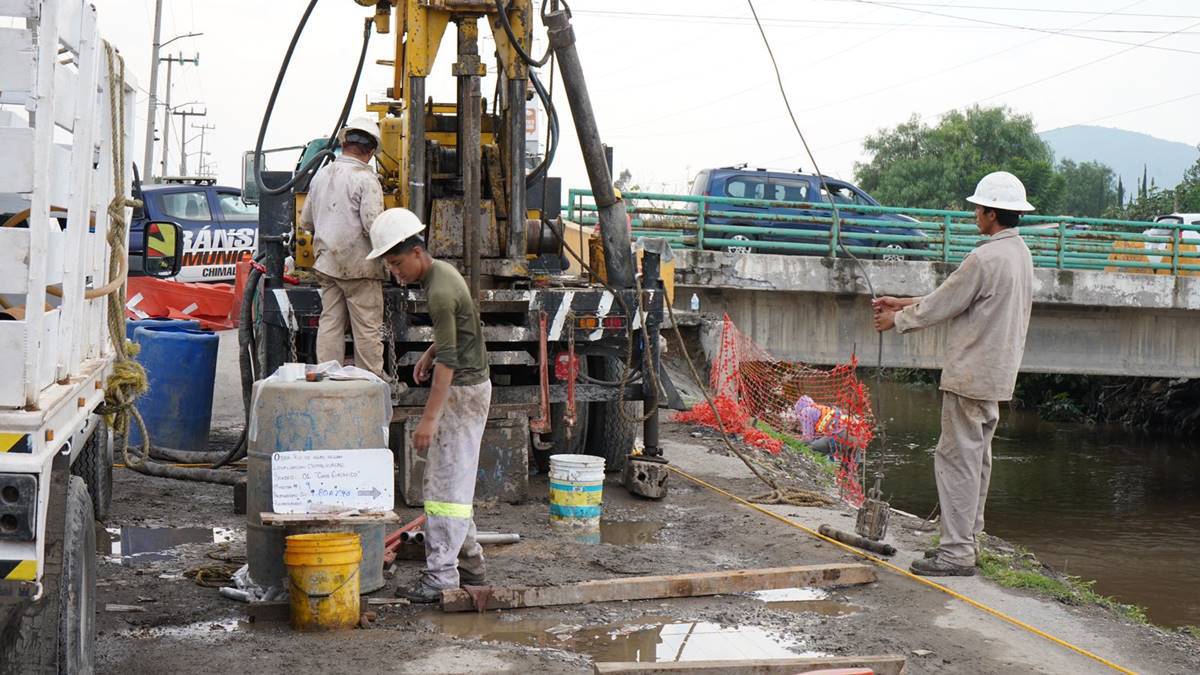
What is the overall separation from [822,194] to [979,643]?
17502 mm

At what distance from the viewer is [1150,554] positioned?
1472 centimetres

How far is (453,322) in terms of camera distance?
20.8 ft

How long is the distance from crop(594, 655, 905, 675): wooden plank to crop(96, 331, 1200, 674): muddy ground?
1.47 ft

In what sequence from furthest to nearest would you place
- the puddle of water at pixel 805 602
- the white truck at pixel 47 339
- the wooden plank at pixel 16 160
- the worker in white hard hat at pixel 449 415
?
the puddle of water at pixel 805 602 → the worker in white hard hat at pixel 449 415 → the wooden plank at pixel 16 160 → the white truck at pixel 47 339

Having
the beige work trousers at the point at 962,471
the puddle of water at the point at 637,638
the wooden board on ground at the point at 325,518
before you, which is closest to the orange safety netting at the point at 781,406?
the beige work trousers at the point at 962,471

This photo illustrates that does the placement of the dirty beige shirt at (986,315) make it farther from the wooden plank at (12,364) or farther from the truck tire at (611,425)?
the wooden plank at (12,364)

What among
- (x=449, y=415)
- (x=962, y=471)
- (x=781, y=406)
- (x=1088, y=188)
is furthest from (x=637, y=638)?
(x=1088, y=188)

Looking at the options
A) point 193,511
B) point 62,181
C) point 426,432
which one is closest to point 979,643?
point 426,432

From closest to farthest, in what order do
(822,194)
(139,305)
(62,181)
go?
(62,181) → (139,305) → (822,194)

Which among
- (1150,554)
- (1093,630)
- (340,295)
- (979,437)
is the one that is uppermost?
(340,295)

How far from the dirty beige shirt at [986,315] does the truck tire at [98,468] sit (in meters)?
4.58

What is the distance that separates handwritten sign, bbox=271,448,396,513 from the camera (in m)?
6.03

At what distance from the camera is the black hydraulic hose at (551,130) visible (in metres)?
9.66

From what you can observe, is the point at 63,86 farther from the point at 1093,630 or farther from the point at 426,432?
the point at 1093,630
